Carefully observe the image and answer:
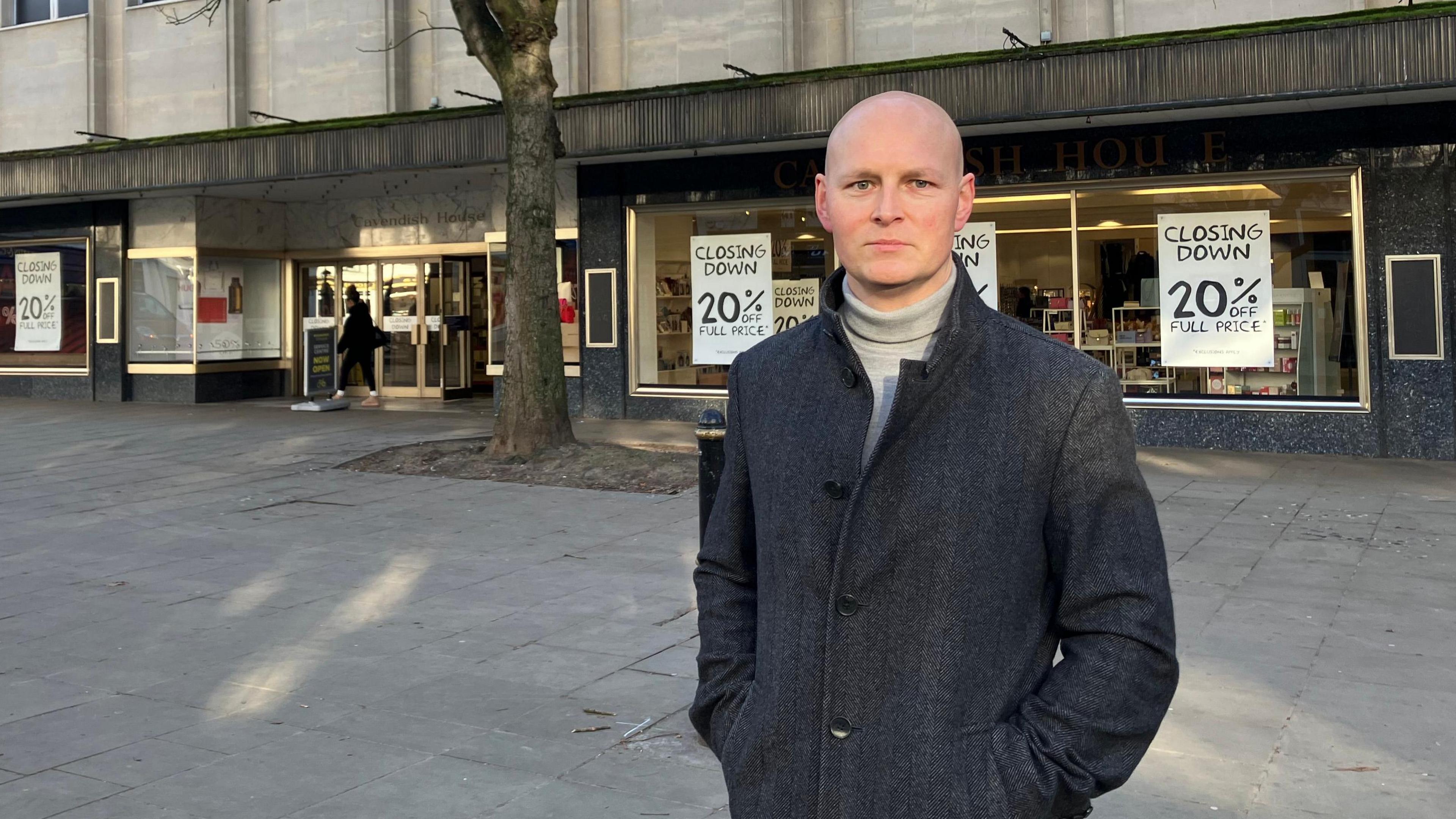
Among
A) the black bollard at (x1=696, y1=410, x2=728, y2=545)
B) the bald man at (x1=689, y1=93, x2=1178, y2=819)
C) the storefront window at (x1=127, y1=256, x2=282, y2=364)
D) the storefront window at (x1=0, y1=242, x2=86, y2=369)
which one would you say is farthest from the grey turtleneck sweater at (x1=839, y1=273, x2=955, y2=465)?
the storefront window at (x1=0, y1=242, x2=86, y2=369)

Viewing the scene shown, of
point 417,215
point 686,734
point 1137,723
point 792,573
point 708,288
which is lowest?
point 686,734

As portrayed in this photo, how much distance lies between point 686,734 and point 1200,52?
28.8ft

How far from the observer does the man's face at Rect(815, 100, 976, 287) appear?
187 centimetres

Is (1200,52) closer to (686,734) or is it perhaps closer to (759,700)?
(686,734)

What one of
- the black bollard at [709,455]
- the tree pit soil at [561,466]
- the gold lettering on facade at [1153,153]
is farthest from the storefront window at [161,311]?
the black bollard at [709,455]

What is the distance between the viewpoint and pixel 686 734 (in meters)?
4.84

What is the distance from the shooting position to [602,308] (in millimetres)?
16312

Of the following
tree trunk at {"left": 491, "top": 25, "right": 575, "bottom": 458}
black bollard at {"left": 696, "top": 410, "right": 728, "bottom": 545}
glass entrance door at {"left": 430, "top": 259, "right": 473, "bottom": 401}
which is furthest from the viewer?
glass entrance door at {"left": 430, "top": 259, "right": 473, "bottom": 401}

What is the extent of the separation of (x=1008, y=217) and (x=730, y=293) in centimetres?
342

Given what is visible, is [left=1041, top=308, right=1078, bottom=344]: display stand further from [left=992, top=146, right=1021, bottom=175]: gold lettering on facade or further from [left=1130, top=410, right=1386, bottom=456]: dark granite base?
[left=992, top=146, right=1021, bottom=175]: gold lettering on facade

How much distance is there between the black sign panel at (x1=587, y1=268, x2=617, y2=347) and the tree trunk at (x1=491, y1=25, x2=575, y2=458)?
4.39 m

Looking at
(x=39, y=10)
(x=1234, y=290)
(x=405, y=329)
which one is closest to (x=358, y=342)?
(x=405, y=329)

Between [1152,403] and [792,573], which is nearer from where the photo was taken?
[792,573]

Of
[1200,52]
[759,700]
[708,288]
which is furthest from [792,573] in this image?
[708,288]
